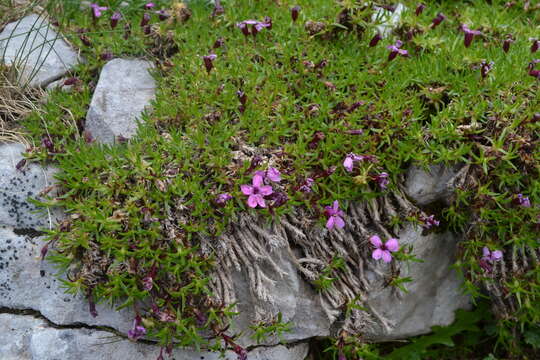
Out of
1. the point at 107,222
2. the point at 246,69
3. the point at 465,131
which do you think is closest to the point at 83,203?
the point at 107,222

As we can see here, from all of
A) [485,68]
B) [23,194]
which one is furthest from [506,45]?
[23,194]

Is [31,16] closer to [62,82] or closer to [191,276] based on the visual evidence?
[62,82]

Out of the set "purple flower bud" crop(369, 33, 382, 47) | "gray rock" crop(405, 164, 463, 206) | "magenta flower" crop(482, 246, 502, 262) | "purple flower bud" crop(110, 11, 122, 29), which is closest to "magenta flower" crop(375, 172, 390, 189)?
"gray rock" crop(405, 164, 463, 206)

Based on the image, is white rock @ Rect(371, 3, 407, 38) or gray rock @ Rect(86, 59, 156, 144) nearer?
gray rock @ Rect(86, 59, 156, 144)

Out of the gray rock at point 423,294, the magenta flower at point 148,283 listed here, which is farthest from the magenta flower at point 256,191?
the gray rock at point 423,294

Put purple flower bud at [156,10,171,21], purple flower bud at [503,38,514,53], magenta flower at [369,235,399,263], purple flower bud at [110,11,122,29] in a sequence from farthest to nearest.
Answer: purple flower bud at [156,10,171,21] < purple flower bud at [110,11,122,29] < purple flower bud at [503,38,514,53] < magenta flower at [369,235,399,263]

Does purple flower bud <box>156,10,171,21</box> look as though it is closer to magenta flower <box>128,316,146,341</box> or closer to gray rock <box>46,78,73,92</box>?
gray rock <box>46,78,73,92</box>
